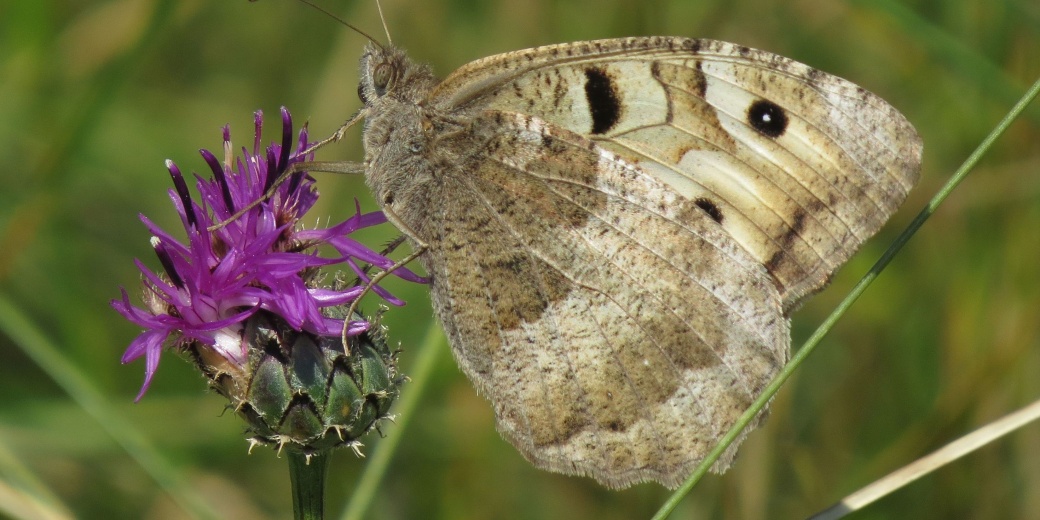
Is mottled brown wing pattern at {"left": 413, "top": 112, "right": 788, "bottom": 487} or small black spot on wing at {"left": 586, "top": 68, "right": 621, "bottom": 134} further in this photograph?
small black spot on wing at {"left": 586, "top": 68, "right": 621, "bottom": 134}

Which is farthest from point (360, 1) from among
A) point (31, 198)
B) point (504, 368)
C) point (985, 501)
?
point (985, 501)

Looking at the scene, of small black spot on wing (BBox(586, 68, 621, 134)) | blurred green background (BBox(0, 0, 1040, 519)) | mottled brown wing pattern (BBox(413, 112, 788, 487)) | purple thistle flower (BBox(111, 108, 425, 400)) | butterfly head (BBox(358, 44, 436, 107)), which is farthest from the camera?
blurred green background (BBox(0, 0, 1040, 519))

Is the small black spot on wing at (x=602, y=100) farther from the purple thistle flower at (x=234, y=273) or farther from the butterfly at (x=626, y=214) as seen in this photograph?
the purple thistle flower at (x=234, y=273)

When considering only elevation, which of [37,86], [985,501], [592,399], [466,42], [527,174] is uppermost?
[466,42]

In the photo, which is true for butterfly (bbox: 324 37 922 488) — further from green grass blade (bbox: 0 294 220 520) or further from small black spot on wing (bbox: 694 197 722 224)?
green grass blade (bbox: 0 294 220 520)

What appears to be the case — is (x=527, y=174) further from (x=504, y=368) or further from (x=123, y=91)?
(x=123, y=91)

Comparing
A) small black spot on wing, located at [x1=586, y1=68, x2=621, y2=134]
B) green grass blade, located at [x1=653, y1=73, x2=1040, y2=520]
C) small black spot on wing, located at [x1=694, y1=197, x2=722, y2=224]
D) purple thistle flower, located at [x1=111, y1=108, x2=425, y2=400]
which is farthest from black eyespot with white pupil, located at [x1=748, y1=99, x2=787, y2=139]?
purple thistle flower, located at [x1=111, y1=108, x2=425, y2=400]
